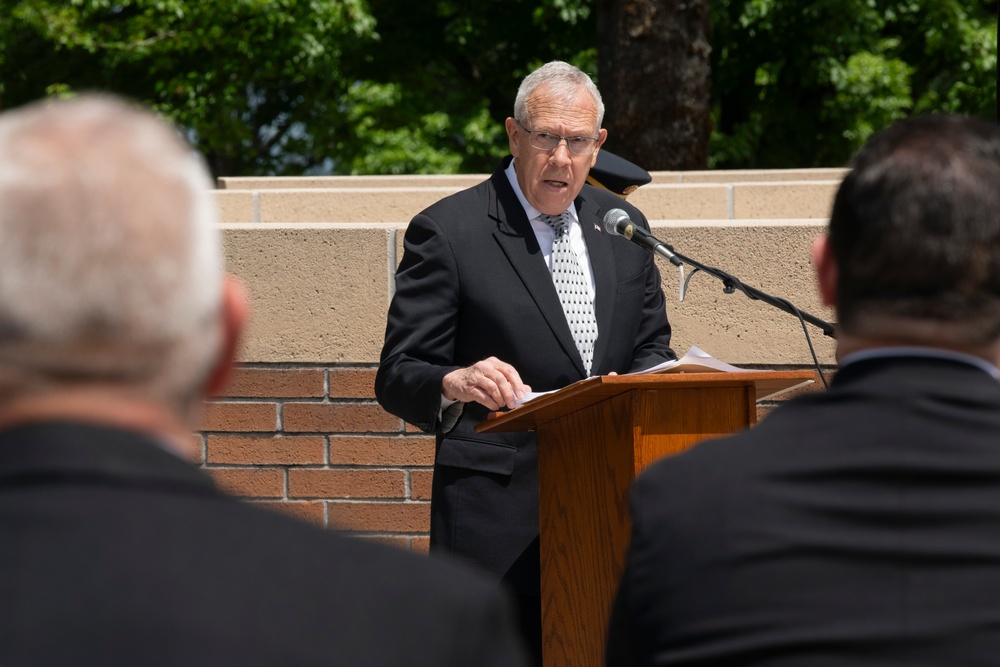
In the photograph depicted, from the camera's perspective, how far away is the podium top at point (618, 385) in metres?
3.09

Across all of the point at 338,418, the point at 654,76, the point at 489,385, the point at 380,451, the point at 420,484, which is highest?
the point at 654,76

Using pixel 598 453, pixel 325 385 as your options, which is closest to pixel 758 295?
pixel 598 453

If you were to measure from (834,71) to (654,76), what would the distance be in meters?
5.53

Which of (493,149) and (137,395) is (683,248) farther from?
(493,149)

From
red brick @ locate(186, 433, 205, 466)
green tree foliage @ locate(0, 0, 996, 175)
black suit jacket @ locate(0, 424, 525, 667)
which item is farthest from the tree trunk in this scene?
black suit jacket @ locate(0, 424, 525, 667)

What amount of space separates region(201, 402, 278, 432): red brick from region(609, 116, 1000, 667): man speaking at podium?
13.1 ft

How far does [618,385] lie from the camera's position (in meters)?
3.11

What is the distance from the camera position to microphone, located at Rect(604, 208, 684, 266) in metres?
3.60

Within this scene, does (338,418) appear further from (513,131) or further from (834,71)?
(834,71)

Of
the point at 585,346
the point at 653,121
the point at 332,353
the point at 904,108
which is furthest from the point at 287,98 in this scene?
the point at 585,346

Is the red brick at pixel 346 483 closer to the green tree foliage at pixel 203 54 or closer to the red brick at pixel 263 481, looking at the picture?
the red brick at pixel 263 481

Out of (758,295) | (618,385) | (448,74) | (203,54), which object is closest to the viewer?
(618,385)

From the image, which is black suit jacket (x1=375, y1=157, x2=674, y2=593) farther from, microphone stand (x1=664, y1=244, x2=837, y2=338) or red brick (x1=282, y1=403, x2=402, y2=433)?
red brick (x1=282, y1=403, x2=402, y2=433)

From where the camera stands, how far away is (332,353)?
5539 mm
